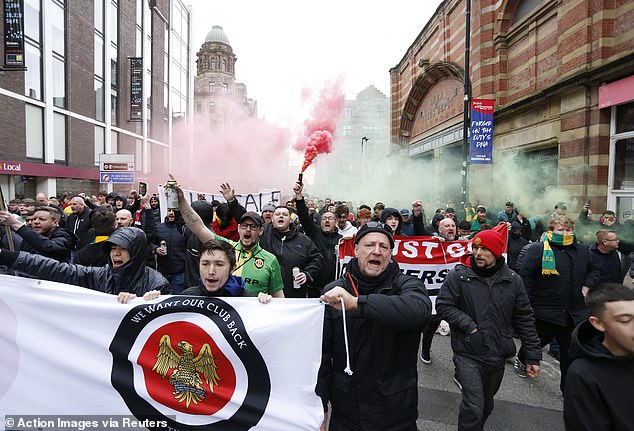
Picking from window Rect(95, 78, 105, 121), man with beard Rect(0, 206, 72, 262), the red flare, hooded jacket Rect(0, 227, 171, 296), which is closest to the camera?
hooded jacket Rect(0, 227, 171, 296)

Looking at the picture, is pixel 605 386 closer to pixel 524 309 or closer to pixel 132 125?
pixel 524 309

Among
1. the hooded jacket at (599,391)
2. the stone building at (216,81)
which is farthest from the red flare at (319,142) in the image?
the stone building at (216,81)

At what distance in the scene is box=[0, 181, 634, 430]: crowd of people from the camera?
183 cm

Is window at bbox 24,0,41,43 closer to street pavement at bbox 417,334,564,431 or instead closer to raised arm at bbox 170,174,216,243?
raised arm at bbox 170,174,216,243

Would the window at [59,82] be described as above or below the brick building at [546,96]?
above

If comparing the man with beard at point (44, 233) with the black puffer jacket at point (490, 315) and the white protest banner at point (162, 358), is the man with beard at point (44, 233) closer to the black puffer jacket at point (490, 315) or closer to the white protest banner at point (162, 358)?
the white protest banner at point (162, 358)

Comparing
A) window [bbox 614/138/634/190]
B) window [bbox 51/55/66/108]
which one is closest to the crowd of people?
window [bbox 614/138/634/190]

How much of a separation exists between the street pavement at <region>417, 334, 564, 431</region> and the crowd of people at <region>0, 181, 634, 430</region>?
10.8 inches

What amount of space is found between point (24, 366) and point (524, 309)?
3.58 meters

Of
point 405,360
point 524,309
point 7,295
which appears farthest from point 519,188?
point 7,295

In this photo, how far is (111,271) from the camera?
9.77ft

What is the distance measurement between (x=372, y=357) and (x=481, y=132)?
42.1 ft
